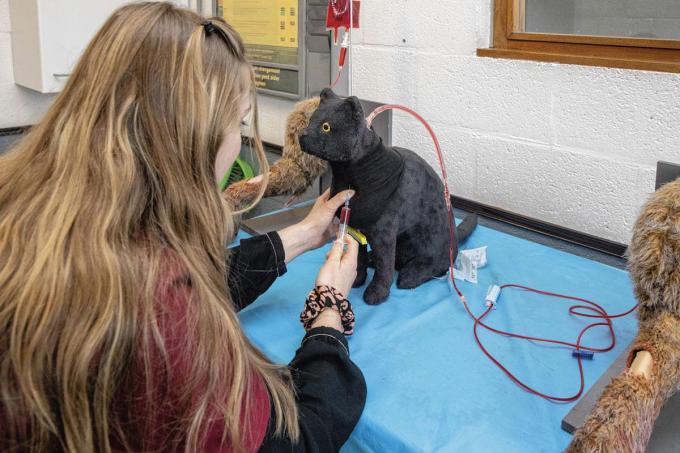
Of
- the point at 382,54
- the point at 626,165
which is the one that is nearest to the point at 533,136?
the point at 626,165

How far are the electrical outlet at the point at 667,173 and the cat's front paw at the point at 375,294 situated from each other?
1.68 feet

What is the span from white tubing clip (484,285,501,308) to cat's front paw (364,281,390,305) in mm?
192

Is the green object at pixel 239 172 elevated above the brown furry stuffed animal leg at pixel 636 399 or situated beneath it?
elevated above

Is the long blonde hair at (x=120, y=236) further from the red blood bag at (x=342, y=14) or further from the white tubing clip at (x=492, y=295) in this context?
the red blood bag at (x=342, y=14)

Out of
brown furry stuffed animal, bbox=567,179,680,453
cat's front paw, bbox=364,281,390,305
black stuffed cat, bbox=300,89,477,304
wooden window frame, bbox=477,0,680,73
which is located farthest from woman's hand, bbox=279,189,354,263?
wooden window frame, bbox=477,0,680,73

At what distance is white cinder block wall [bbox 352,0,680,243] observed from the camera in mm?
1275

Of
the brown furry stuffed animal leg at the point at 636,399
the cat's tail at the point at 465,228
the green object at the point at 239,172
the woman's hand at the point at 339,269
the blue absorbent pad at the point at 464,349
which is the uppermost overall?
the green object at the point at 239,172

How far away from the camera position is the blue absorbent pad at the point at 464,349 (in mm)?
764

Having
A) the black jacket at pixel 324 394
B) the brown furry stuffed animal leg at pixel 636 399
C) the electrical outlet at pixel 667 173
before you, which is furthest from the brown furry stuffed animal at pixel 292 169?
the brown furry stuffed animal leg at pixel 636 399

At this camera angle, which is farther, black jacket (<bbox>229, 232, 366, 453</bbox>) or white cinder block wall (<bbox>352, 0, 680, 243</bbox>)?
white cinder block wall (<bbox>352, 0, 680, 243</bbox>)

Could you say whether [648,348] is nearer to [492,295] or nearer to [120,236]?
[492,295]

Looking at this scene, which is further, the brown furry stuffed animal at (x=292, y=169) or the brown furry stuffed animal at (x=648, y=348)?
the brown furry stuffed animal at (x=292, y=169)

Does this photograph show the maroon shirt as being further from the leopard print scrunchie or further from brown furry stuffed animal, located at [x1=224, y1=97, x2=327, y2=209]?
brown furry stuffed animal, located at [x1=224, y1=97, x2=327, y2=209]

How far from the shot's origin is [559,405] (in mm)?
812
